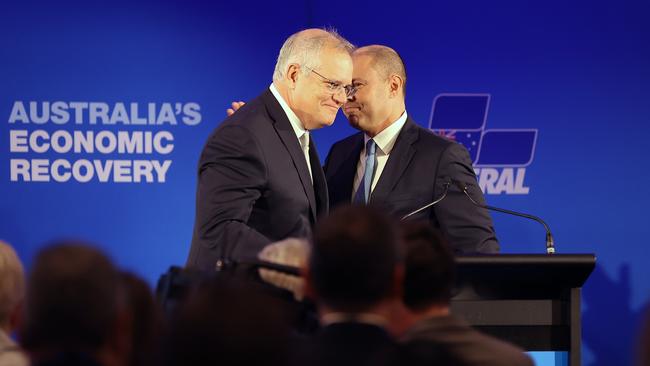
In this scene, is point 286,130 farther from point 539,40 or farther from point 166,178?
point 539,40

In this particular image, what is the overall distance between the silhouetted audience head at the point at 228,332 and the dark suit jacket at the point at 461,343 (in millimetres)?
502

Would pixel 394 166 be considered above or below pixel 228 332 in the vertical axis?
above

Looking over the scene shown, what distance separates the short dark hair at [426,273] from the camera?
2172mm

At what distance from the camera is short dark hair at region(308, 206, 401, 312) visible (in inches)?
75.8

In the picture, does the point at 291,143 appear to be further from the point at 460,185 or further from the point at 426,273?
the point at 426,273

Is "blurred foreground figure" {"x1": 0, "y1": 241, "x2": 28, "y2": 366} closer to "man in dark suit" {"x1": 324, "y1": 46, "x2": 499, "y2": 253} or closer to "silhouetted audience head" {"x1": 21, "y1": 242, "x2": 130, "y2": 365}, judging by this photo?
"silhouetted audience head" {"x1": 21, "y1": 242, "x2": 130, "y2": 365}

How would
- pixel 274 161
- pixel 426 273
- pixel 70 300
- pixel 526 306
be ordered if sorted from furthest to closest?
pixel 274 161 → pixel 526 306 → pixel 426 273 → pixel 70 300

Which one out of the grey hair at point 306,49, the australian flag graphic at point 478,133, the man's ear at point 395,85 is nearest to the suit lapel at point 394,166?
the man's ear at point 395,85

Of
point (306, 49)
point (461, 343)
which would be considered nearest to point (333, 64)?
point (306, 49)

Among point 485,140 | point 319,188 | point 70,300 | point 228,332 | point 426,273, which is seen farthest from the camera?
point 485,140

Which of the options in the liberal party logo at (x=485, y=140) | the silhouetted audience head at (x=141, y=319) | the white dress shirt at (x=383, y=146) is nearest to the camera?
the silhouetted audience head at (x=141, y=319)

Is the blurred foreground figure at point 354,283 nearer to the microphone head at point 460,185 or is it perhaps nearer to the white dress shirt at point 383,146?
Result: the microphone head at point 460,185

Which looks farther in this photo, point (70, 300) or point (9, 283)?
point (9, 283)

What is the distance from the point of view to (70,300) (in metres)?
1.64
